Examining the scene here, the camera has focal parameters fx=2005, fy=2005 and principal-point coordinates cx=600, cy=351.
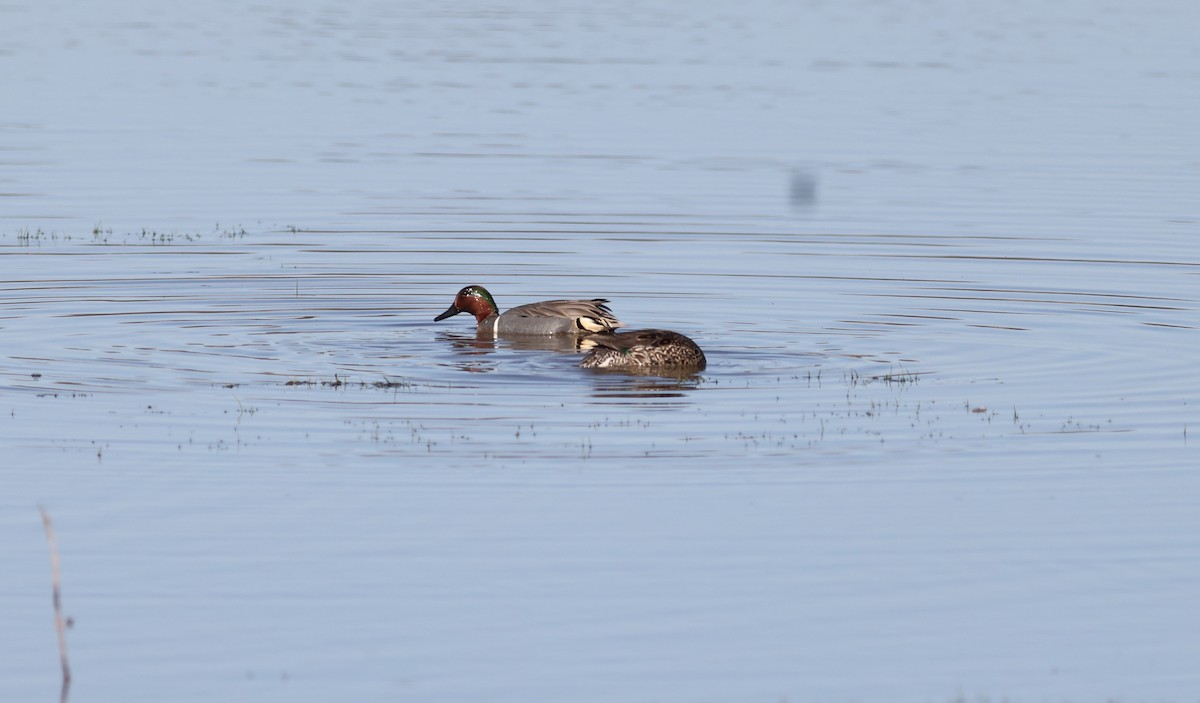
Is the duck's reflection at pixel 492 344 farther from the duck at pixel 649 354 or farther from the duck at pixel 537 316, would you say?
the duck at pixel 649 354

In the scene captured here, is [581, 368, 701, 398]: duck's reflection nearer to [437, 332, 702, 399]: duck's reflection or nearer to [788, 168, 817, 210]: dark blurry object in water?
[437, 332, 702, 399]: duck's reflection

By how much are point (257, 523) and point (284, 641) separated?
2.06 m

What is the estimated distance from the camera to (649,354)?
53.0ft

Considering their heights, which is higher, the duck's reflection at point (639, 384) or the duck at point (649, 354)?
the duck at point (649, 354)

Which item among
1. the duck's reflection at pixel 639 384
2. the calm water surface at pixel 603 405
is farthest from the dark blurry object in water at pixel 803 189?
the duck's reflection at pixel 639 384

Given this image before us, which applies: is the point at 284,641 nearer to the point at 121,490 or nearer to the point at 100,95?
the point at 121,490

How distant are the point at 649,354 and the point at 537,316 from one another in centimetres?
259

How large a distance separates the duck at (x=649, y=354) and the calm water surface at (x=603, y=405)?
0.64 ft

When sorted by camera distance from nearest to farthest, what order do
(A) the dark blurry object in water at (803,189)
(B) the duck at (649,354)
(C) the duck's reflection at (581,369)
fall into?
(C) the duck's reflection at (581,369), (B) the duck at (649,354), (A) the dark blurry object in water at (803,189)

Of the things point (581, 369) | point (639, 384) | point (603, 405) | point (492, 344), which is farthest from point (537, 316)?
point (603, 405)

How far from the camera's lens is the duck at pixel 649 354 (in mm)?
16062

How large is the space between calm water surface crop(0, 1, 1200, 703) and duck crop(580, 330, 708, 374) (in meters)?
0.20

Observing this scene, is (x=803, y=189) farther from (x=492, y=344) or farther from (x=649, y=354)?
(x=649, y=354)

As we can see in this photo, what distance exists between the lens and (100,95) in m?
38.0
